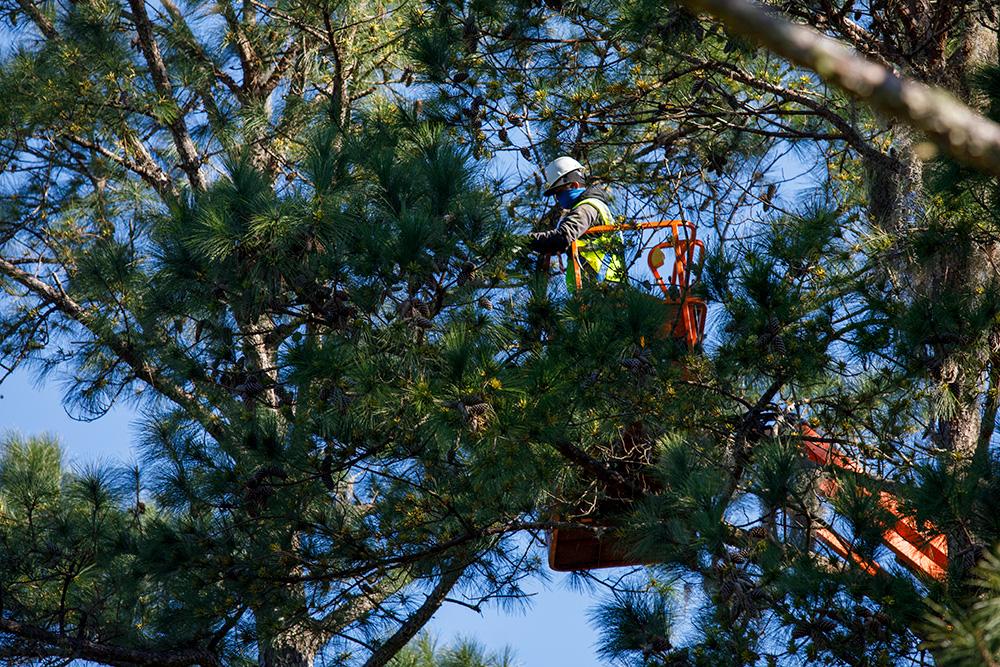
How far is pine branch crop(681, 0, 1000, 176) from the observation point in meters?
1.27

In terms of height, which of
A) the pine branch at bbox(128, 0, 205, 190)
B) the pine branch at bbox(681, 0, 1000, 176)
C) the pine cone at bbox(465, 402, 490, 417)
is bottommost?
the pine branch at bbox(681, 0, 1000, 176)

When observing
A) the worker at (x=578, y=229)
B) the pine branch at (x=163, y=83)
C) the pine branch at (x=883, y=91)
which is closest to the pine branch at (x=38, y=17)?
the pine branch at (x=163, y=83)

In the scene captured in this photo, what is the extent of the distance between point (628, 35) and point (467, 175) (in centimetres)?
134

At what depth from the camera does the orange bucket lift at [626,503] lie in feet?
15.0

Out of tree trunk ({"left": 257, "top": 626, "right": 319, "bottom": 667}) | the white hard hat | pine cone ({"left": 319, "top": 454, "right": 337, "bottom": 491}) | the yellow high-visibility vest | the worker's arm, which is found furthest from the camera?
tree trunk ({"left": 257, "top": 626, "right": 319, "bottom": 667})

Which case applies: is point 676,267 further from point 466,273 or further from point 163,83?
point 163,83

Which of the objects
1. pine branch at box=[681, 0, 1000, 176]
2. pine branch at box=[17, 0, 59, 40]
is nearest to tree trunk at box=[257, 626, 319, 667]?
pine branch at box=[17, 0, 59, 40]

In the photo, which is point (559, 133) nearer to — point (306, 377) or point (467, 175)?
point (467, 175)

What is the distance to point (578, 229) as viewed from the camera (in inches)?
238

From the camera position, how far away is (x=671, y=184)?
6.63m

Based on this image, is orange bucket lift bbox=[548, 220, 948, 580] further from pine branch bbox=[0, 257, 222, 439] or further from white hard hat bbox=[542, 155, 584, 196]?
pine branch bbox=[0, 257, 222, 439]

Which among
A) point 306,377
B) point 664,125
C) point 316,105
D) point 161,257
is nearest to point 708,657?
point 306,377

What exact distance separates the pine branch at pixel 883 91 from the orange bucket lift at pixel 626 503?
3072 millimetres

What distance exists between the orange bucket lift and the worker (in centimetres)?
8
